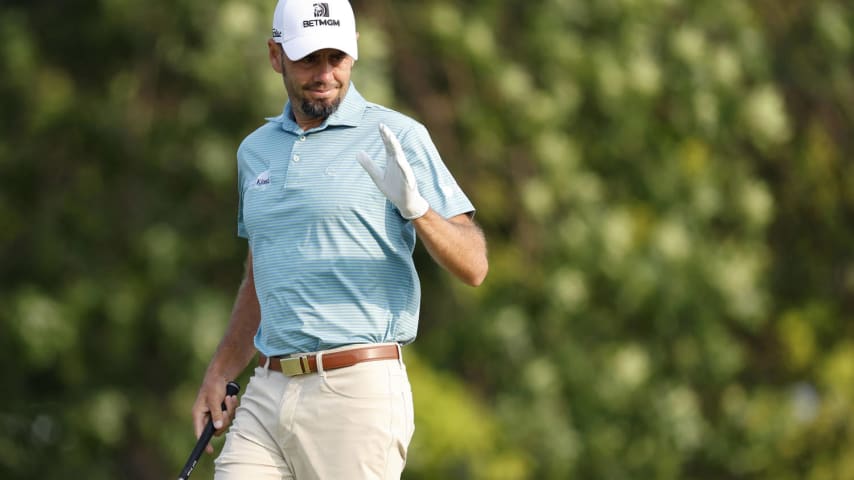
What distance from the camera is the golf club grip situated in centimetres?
503

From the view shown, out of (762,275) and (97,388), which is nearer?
(97,388)

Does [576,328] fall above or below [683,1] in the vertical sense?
below

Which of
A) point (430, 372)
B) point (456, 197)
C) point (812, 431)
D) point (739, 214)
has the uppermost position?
point (456, 197)

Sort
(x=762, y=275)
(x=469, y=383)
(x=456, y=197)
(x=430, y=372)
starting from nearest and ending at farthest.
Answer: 1. (x=456, y=197)
2. (x=430, y=372)
3. (x=469, y=383)
4. (x=762, y=275)

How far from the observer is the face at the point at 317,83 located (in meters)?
4.90

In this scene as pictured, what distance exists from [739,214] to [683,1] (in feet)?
5.07

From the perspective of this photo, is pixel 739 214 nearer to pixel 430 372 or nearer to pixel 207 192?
pixel 430 372

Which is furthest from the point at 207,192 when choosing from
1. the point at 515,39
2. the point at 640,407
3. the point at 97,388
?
the point at 640,407

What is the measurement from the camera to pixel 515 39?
517 inches

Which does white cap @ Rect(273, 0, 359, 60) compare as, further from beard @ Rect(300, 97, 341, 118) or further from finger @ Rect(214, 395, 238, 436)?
finger @ Rect(214, 395, 238, 436)

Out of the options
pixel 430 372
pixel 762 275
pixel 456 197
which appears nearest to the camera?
pixel 456 197

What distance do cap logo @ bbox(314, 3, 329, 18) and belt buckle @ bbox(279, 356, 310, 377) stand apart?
888 mm

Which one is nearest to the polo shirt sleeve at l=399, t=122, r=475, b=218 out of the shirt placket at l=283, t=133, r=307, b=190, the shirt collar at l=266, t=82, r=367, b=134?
the shirt collar at l=266, t=82, r=367, b=134

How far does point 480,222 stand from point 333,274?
7892 millimetres
